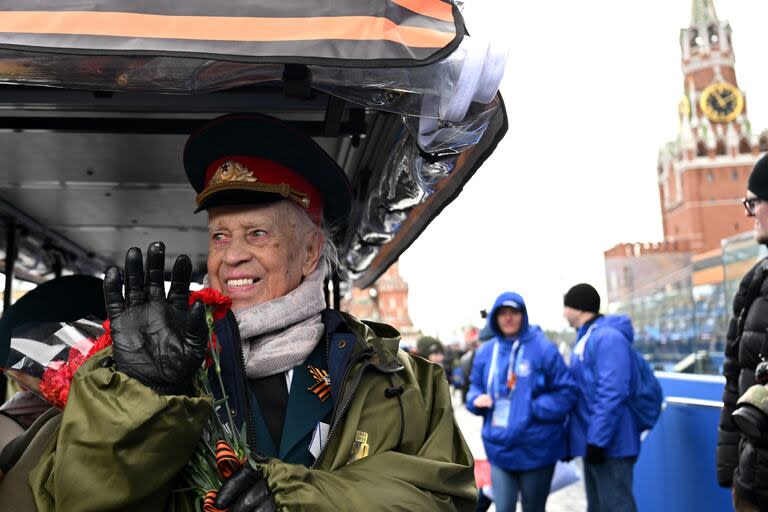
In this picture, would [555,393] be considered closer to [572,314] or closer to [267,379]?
[572,314]

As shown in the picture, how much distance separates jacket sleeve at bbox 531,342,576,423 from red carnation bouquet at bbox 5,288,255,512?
148 inches

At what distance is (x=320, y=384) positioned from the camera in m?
2.22

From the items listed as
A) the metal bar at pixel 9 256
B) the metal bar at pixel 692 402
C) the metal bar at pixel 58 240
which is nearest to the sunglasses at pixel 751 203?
the metal bar at pixel 692 402

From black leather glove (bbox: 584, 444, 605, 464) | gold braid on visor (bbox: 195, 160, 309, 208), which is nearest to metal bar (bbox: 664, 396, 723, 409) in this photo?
black leather glove (bbox: 584, 444, 605, 464)

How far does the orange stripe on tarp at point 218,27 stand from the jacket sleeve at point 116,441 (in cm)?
72

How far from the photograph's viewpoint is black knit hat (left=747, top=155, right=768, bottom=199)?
379 cm

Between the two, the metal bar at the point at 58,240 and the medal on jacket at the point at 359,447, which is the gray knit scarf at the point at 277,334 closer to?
the medal on jacket at the point at 359,447

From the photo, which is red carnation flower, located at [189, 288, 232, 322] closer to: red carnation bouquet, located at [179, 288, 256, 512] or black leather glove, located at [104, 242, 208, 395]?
red carnation bouquet, located at [179, 288, 256, 512]

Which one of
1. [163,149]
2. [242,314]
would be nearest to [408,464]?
[242,314]

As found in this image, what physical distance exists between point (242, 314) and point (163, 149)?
1445 millimetres

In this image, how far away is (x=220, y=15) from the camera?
66.4 inches

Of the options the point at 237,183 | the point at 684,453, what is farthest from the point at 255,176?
the point at 684,453

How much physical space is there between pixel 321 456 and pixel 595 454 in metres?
4.12

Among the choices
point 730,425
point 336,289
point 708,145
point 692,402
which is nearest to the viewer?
point 730,425
